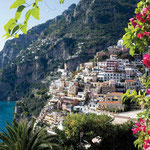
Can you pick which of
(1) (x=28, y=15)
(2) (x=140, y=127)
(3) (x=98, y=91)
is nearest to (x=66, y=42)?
(3) (x=98, y=91)

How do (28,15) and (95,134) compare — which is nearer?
(28,15)

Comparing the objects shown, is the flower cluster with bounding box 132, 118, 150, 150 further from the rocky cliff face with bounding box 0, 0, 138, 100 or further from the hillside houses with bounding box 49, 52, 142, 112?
the rocky cliff face with bounding box 0, 0, 138, 100

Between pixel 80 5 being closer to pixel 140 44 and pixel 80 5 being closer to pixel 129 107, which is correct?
pixel 129 107

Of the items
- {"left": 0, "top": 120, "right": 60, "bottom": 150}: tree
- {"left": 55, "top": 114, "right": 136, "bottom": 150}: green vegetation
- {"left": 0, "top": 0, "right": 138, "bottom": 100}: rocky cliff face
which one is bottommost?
{"left": 55, "top": 114, "right": 136, "bottom": 150}: green vegetation

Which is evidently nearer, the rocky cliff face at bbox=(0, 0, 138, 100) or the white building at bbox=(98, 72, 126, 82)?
the white building at bbox=(98, 72, 126, 82)

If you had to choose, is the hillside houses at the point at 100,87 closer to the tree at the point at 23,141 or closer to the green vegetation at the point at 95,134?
the green vegetation at the point at 95,134

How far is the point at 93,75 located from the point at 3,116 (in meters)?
30.8

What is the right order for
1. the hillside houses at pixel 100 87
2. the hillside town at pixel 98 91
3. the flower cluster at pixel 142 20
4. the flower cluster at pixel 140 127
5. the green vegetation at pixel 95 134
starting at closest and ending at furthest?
1. the flower cluster at pixel 142 20
2. the flower cluster at pixel 140 127
3. the green vegetation at pixel 95 134
4. the hillside town at pixel 98 91
5. the hillside houses at pixel 100 87

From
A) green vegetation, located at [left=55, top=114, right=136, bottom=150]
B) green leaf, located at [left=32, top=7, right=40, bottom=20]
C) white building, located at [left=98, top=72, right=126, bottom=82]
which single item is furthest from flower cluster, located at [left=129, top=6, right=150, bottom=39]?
white building, located at [left=98, top=72, right=126, bottom=82]

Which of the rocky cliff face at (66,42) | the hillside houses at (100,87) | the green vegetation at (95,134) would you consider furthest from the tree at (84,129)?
the rocky cliff face at (66,42)

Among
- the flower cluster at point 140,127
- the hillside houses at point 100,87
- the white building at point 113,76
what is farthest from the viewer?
the white building at point 113,76

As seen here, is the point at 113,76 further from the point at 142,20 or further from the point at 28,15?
the point at 28,15

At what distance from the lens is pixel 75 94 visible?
114 ft

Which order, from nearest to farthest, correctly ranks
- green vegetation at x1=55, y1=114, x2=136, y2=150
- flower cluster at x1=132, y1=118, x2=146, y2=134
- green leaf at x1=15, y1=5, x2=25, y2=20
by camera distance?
1. green leaf at x1=15, y1=5, x2=25, y2=20
2. flower cluster at x1=132, y1=118, x2=146, y2=134
3. green vegetation at x1=55, y1=114, x2=136, y2=150
